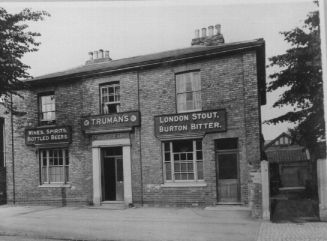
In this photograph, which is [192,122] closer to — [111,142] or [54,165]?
[111,142]

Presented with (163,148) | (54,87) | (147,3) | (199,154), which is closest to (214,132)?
(199,154)

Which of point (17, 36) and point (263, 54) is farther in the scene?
point (263, 54)

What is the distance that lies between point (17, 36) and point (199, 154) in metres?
7.24

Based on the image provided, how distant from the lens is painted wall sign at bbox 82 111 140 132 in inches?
558

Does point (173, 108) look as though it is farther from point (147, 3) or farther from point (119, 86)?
point (147, 3)

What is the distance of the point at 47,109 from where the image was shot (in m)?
16.0

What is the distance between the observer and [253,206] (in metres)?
10.6

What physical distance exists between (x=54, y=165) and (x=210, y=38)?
8.49m

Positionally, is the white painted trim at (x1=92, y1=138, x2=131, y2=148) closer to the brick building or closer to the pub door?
the brick building

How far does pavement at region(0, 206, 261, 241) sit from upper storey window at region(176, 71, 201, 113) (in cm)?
366

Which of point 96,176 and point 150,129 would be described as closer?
point 150,129

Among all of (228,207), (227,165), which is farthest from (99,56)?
(228,207)

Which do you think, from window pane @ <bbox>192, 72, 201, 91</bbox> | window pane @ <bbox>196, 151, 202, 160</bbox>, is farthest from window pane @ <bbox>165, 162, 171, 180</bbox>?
window pane @ <bbox>192, 72, 201, 91</bbox>

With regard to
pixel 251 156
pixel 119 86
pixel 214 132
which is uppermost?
pixel 119 86
